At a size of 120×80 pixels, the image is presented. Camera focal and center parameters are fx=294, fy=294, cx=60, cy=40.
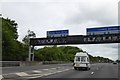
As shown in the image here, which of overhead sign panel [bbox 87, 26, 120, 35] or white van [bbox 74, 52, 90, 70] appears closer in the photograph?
white van [bbox 74, 52, 90, 70]

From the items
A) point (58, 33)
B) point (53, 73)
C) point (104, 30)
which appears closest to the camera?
point (53, 73)

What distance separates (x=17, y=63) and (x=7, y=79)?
34.6 metres

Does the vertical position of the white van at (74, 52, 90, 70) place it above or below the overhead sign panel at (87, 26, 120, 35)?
below

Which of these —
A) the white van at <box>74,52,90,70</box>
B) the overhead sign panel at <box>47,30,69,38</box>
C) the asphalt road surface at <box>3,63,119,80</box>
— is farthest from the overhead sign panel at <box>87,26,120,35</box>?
the asphalt road surface at <box>3,63,119,80</box>

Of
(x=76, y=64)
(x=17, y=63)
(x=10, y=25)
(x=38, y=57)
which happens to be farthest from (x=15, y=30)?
(x=76, y=64)

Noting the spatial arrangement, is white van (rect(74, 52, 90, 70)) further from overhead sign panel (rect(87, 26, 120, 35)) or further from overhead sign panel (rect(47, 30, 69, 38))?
overhead sign panel (rect(47, 30, 69, 38))

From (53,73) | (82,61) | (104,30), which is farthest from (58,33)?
(53,73)

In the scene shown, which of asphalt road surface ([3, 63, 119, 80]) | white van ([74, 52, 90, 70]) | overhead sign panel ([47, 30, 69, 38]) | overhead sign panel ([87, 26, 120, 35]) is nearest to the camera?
asphalt road surface ([3, 63, 119, 80])

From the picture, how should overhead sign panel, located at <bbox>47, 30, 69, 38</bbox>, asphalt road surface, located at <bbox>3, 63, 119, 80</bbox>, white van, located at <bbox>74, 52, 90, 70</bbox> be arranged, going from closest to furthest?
asphalt road surface, located at <bbox>3, 63, 119, 80</bbox>
white van, located at <bbox>74, 52, 90, 70</bbox>
overhead sign panel, located at <bbox>47, 30, 69, 38</bbox>

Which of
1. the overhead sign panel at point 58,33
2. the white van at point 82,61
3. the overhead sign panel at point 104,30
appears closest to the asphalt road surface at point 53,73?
the white van at point 82,61

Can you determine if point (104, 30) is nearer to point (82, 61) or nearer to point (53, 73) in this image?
point (82, 61)

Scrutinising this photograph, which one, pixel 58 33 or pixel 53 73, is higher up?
pixel 58 33

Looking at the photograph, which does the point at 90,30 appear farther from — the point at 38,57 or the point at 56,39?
the point at 38,57

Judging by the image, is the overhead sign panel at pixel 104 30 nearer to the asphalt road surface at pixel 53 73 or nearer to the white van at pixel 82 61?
the white van at pixel 82 61
